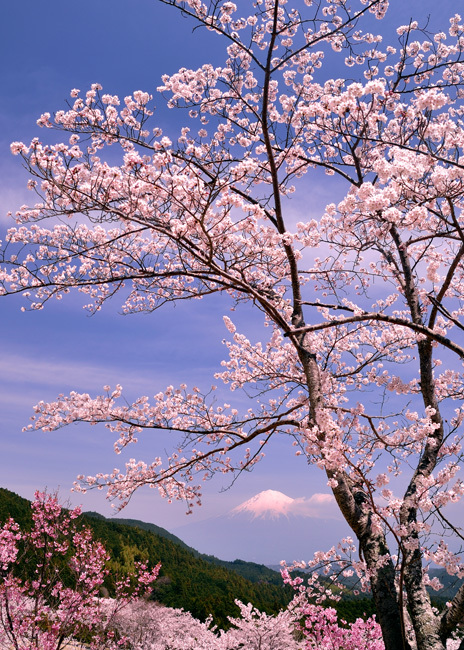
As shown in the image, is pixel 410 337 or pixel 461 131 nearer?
pixel 461 131

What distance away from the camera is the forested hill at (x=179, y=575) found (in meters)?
22.2

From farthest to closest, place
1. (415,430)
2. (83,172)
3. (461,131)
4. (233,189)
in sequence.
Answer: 1. (233,189)
2. (461,131)
3. (415,430)
4. (83,172)

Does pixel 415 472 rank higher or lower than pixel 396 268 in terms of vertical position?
lower

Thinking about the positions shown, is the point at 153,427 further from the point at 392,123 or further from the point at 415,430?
the point at 392,123

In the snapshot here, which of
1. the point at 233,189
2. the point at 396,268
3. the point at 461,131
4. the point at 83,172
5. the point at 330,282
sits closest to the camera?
the point at 83,172

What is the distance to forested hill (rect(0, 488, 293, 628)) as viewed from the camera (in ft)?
73.0

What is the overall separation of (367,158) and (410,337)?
136 inches

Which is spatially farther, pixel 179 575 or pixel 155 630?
pixel 179 575

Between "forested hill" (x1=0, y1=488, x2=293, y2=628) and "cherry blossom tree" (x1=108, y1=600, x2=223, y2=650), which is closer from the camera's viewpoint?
"cherry blossom tree" (x1=108, y1=600, x2=223, y2=650)

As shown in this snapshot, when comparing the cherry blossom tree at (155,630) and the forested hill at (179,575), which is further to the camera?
the forested hill at (179,575)

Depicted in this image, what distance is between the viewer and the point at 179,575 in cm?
2788

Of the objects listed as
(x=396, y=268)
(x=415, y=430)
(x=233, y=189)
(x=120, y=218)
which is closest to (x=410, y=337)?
(x=396, y=268)

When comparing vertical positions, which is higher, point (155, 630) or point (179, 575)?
point (179, 575)

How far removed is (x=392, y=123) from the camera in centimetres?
777
